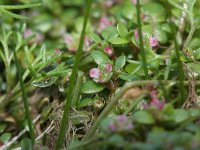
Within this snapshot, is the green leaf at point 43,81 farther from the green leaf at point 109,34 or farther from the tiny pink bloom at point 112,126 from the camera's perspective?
the tiny pink bloom at point 112,126

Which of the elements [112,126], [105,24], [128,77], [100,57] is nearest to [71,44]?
[105,24]

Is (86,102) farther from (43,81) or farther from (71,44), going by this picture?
(71,44)

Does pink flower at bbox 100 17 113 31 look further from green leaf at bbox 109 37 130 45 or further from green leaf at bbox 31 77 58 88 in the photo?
green leaf at bbox 31 77 58 88

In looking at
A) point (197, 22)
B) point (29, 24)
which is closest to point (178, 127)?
point (197, 22)

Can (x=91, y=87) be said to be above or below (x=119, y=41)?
below

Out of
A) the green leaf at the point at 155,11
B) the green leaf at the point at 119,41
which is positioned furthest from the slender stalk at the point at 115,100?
the green leaf at the point at 155,11

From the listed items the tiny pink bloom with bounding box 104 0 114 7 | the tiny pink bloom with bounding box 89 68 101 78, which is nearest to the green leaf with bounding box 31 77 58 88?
the tiny pink bloom with bounding box 89 68 101 78

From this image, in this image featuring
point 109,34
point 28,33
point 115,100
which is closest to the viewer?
point 115,100
